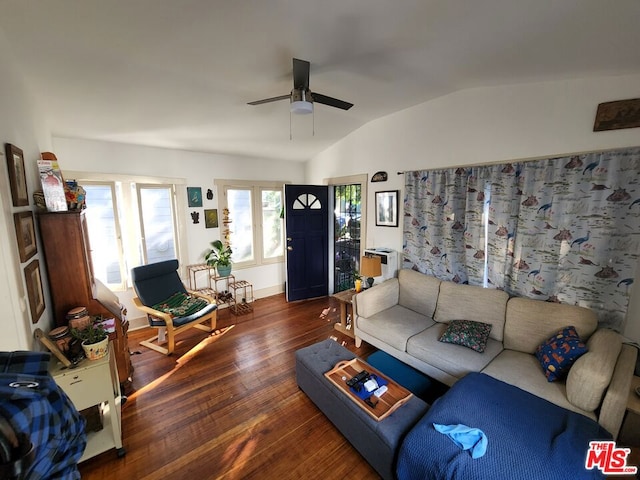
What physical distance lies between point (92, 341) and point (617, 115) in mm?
3916

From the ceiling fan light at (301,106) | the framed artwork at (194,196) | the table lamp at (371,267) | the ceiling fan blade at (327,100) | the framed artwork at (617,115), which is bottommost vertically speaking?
the table lamp at (371,267)

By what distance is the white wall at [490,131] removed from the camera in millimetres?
1951

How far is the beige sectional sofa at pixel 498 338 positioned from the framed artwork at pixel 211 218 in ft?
8.23

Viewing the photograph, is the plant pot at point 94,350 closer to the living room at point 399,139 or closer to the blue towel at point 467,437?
the living room at point 399,139

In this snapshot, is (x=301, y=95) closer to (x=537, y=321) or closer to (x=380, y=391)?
(x=380, y=391)

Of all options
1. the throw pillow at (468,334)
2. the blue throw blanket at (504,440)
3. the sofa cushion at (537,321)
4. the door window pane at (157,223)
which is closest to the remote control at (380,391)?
the blue throw blanket at (504,440)

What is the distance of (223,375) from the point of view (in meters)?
2.59

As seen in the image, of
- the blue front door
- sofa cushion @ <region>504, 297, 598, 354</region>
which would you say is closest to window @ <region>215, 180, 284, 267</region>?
the blue front door

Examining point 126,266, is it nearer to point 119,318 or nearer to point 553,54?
point 119,318

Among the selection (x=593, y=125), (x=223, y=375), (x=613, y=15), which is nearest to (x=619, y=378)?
(x=593, y=125)

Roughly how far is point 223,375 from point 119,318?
1049 mm

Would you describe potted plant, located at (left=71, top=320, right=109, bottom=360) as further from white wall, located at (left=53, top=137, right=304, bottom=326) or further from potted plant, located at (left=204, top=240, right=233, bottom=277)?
potted plant, located at (left=204, top=240, right=233, bottom=277)

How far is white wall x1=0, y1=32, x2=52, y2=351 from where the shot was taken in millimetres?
1342

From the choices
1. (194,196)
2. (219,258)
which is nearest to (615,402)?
(219,258)
